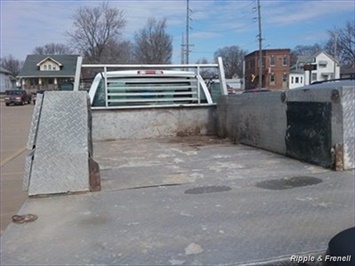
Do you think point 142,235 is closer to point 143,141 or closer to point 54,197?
point 54,197

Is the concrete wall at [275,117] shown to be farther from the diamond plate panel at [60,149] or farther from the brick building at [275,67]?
the brick building at [275,67]

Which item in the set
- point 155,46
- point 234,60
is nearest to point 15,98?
point 155,46

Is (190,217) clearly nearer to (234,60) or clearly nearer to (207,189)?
(207,189)

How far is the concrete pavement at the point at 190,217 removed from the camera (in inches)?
91.4

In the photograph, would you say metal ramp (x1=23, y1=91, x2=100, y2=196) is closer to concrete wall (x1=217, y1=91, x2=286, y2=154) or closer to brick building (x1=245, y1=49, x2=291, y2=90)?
concrete wall (x1=217, y1=91, x2=286, y2=154)

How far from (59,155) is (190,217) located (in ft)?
4.08

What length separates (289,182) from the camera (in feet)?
12.5

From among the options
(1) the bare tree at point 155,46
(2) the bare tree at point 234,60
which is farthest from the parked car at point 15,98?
(2) the bare tree at point 234,60

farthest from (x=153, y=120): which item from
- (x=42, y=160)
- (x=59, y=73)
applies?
(x=59, y=73)

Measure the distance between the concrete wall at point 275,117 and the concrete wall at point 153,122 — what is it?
0.87 ft

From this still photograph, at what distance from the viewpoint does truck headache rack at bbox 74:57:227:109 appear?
22.6 feet

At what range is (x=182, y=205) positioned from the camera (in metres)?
3.17

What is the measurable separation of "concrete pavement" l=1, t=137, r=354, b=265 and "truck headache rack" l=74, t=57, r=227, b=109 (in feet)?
7.99

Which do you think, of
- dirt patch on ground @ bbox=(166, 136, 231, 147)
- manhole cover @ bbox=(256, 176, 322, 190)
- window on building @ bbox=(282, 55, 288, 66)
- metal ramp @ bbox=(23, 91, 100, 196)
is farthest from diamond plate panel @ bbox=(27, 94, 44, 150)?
window on building @ bbox=(282, 55, 288, 66)
